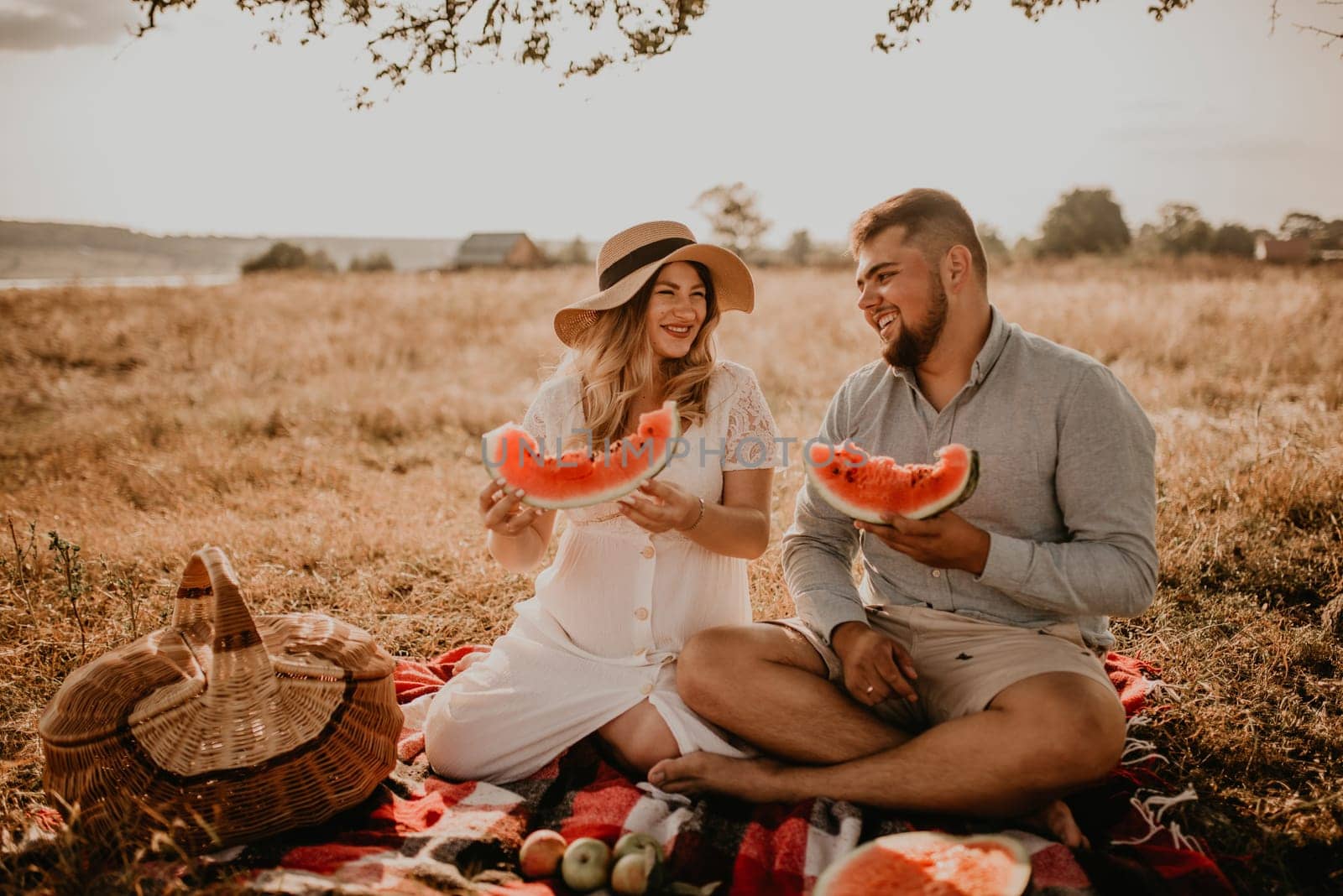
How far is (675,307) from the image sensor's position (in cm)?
334

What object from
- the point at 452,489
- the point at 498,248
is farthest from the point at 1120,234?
the point at 452,489

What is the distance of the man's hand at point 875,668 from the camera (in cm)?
279

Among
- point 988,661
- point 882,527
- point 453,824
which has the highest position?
point 882,527

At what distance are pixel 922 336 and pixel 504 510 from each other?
162cm

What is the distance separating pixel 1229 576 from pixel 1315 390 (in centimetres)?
452

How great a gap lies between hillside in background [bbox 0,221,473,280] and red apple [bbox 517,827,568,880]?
2571 centimetres

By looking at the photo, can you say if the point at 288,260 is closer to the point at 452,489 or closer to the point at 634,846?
the point at 452,489

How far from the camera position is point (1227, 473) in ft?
17.6

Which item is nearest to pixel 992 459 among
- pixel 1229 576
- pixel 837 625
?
pixel 837 625

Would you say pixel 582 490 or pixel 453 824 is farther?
pixel 582 490

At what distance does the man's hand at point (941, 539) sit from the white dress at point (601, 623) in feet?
2.85

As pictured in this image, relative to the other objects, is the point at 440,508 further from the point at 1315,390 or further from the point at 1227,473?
the point at 1315,390

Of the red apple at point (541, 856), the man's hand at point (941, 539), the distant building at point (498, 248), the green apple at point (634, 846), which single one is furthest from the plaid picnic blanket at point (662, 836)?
the distant building at point (498, 248)

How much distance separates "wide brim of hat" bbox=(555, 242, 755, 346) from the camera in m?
3.31
